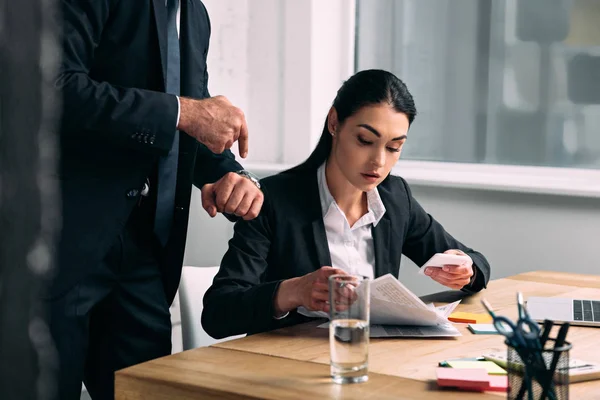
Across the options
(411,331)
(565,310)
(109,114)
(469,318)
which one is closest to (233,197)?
(109,114)

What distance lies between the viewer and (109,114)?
1.32 metres

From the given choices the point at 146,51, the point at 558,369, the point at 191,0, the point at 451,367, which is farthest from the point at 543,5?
the point at 558,369

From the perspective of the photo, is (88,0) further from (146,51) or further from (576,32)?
(576,32)

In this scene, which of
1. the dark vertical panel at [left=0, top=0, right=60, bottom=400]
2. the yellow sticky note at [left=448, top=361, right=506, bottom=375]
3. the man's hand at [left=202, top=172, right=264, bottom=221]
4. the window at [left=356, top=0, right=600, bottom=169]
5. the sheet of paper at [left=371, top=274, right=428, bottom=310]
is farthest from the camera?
the window at [left=356, top=0, right=600, bottom=169]

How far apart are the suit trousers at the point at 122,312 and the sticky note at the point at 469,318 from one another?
0.58 metres

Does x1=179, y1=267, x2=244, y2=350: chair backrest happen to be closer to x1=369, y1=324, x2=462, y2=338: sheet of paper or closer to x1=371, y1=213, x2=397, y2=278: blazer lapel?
x1=371, y1=213, x2=397, y2=278: blazer lapel

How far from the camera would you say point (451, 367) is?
3.69 ft

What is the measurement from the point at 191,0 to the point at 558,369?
43.5 inches

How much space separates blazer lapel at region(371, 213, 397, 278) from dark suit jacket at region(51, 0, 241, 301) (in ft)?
1.81

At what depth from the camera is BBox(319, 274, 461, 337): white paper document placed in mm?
1321

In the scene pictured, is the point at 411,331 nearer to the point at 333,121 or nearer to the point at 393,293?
the point at 393,293

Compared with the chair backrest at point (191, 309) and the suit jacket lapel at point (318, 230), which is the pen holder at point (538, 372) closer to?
the suit jacket lapel at point (318, 230)

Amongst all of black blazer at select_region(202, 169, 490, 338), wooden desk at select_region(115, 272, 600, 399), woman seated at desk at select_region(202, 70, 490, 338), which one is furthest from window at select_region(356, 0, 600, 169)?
wooden desk at select_region(115, 272, 600, 399)

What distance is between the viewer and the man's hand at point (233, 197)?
1433 mm
